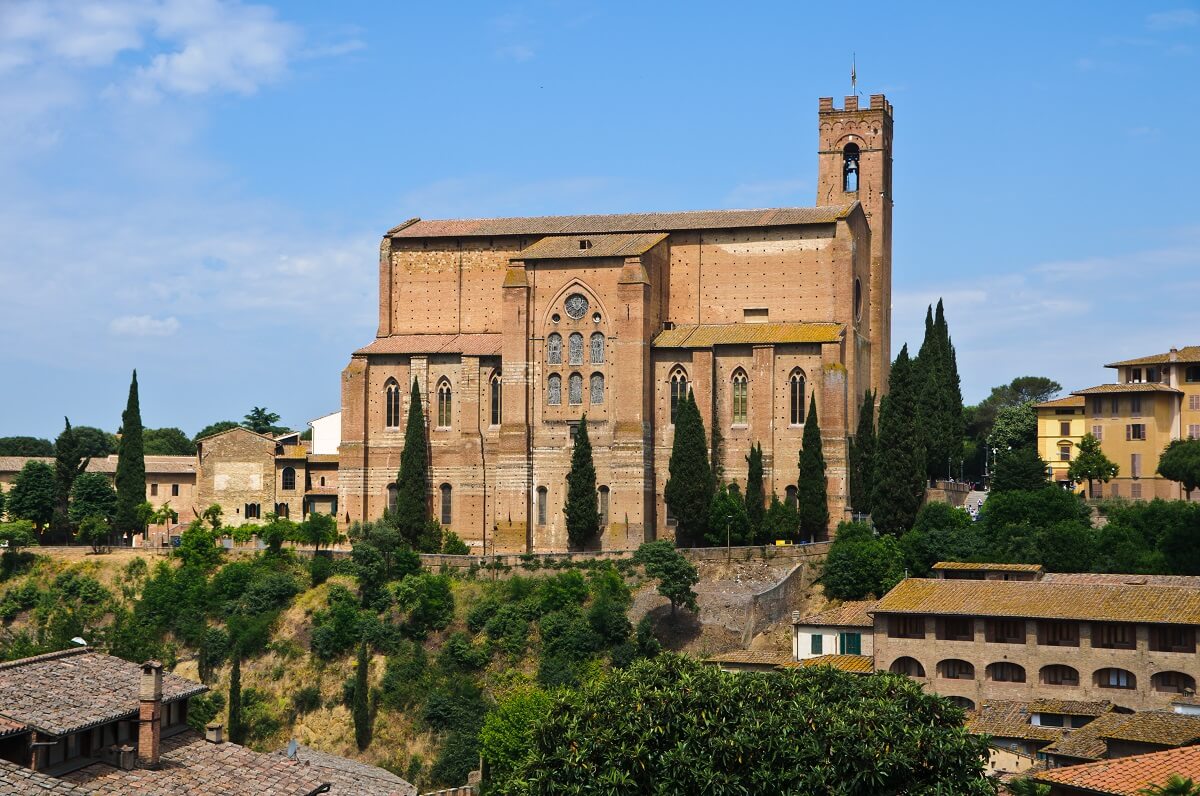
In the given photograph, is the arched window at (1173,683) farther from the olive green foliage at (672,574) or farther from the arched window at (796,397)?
the arched window at (796,397)

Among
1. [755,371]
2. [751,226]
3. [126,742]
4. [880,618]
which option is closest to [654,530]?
[755,371]

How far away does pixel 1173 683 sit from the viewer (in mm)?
44250

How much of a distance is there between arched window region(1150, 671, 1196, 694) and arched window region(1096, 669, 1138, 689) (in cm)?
53

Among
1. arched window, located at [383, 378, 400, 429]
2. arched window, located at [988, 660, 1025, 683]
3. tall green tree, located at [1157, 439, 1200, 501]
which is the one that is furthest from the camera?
arched window, located at [383, 378, 400, 429]

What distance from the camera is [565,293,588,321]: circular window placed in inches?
2606

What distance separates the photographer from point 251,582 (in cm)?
6203

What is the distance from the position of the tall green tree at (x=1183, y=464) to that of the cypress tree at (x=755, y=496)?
623 inches

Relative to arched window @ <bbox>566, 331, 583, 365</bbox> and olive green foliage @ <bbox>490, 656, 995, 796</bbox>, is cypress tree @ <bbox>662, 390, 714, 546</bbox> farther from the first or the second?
olive green foliage @ <bbox>490, 656, 995, 796</bbox>

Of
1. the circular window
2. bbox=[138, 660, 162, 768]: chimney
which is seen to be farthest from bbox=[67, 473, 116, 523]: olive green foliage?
bbox=[138, 660, 162, 768]: chimney

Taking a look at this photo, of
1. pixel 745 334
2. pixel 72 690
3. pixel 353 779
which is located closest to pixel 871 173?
pixel 745 334

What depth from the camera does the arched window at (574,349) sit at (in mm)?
65938

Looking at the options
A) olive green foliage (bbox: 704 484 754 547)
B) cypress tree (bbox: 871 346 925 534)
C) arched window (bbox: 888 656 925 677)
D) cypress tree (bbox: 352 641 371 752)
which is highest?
cypress tree (bbox: 871 346 925 534)

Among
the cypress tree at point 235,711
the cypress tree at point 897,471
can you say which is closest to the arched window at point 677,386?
the cypress tree at point 897,471

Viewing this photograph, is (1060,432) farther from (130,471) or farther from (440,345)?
(130,471)
